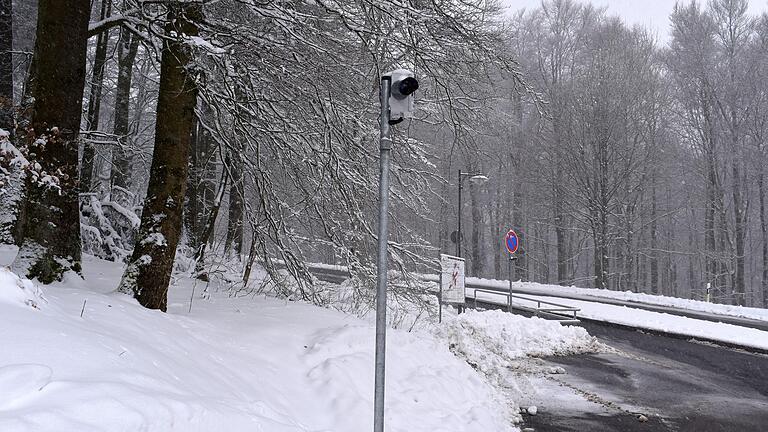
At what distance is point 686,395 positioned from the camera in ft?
28.0

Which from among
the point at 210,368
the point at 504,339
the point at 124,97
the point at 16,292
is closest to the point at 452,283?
the point at 504,339

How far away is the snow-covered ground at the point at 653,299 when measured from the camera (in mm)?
19184

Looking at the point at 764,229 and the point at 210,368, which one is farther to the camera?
the point at 764,229

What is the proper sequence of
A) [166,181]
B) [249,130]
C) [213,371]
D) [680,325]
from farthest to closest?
[680,325] < [249,130] < [166,181] < [213,371]

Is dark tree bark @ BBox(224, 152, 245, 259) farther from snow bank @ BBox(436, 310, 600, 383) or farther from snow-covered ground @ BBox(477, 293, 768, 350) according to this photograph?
snow-covered ground @ BBox(477, 293, 768, 350)

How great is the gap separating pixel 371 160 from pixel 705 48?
92.7 ft

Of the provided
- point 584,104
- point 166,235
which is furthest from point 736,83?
point 166,235

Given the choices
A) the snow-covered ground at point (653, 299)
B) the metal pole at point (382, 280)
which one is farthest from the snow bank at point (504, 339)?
the snow-covered ground at point (653, 299)

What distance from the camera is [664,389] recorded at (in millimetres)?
8930

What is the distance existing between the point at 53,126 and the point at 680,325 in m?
16.1

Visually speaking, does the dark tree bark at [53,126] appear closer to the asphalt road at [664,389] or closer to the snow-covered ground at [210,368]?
the snow-covered ground at [210,368]

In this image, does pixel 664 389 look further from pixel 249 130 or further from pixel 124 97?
pixel 124 97

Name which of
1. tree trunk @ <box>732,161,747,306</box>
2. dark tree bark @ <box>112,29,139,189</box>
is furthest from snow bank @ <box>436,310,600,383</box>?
tree trunk @ <box>732,161,747,306</box>

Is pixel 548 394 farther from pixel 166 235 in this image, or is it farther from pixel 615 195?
pixel 615 195
